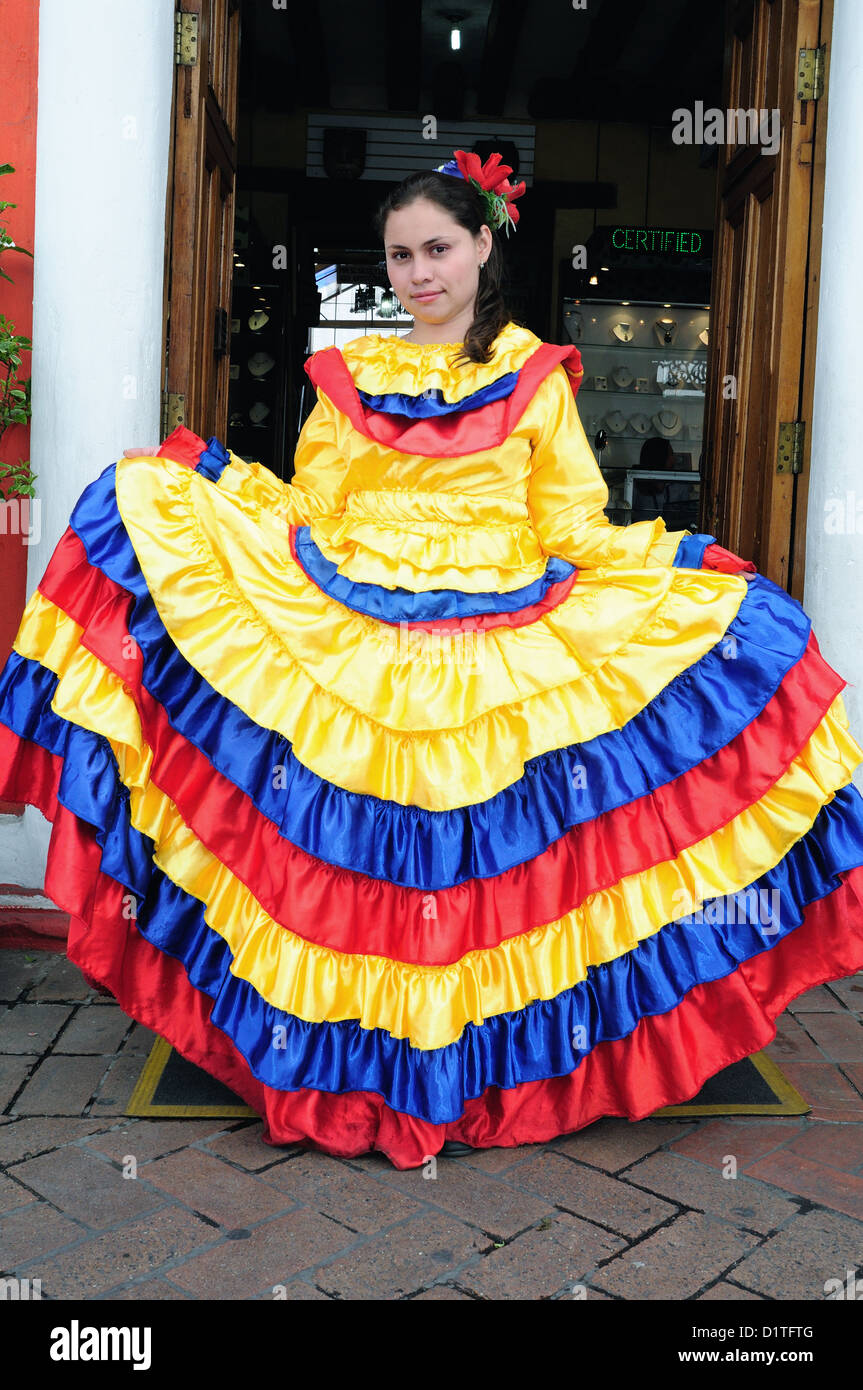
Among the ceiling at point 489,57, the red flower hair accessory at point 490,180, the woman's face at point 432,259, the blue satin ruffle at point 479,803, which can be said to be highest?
the ceiling at point 489,57

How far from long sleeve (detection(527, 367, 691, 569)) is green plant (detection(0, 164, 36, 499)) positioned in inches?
58.8

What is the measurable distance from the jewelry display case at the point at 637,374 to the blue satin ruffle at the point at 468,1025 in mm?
6341

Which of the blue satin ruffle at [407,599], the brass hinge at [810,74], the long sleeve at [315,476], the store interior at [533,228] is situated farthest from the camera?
the store interior at [533,228]

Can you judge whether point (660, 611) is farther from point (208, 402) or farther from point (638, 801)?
point (208, 402)

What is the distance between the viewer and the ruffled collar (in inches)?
98.7

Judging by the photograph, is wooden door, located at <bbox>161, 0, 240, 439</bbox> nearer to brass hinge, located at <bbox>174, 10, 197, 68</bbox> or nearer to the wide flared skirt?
brass hinge, located at <bbox>174, 10, 197, 68</bbox>

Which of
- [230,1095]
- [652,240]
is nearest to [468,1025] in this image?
[230,1095]

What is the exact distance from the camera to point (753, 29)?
12.6ft

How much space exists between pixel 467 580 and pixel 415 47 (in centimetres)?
607

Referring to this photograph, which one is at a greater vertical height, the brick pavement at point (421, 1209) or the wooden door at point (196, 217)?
the wooden door at point (196, 217)

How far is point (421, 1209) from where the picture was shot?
82.8 inches

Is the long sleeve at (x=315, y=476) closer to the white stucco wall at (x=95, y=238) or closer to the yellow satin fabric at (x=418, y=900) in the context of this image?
the yellow satin fabric at (x=418, y=900)

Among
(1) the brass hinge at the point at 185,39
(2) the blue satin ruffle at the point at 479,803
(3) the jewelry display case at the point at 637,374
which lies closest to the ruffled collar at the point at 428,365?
(2) the blue satin ruffle at the point at 479,803

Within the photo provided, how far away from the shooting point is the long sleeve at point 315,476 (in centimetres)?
262
